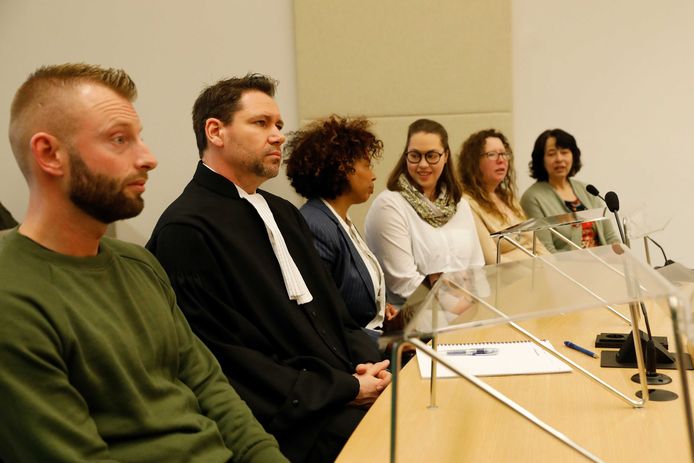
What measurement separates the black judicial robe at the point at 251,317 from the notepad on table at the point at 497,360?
0.75ft

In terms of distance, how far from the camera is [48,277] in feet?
3.48

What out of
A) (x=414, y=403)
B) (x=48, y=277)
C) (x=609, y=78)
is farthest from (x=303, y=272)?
(x=609, y=78)

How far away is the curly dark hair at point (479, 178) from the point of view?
127 inches

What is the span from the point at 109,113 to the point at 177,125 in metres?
2.84

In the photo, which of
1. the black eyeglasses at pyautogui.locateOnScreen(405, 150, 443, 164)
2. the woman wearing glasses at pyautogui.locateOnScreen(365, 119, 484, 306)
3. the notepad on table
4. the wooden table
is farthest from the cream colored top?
the wooden table

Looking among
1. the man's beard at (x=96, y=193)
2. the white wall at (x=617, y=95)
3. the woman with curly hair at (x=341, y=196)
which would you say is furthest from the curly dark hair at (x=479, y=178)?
the man's beard at (x=96, y=193)

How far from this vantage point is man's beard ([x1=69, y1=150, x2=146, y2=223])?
1.14 m

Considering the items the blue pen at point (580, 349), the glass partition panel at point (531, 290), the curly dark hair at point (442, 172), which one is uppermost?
the curly dark hair at point (442, 172)

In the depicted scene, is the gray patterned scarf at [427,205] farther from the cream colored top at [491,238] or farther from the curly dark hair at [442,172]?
the cream colored top at [491,238]

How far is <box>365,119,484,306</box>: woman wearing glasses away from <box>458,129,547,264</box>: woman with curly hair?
11.1 inches

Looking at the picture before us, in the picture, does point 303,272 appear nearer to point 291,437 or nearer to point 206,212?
point 206,212

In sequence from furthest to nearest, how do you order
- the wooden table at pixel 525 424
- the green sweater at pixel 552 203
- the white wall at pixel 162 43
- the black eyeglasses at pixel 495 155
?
1. the white wall at pixel 162 43
2. the green sweater at pixel 552 203
3. the black eyeglasses at pixel 495 155
4. the wooden table at pixel 525 424

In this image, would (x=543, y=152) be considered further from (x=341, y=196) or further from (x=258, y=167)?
(x=258, y=167)

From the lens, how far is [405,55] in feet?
12.6
